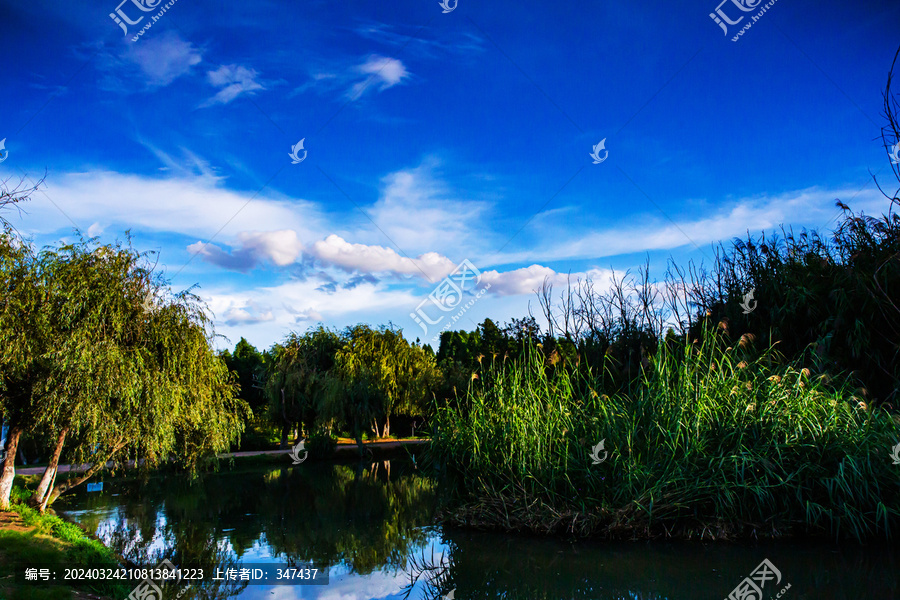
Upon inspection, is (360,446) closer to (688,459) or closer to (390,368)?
(390,368)

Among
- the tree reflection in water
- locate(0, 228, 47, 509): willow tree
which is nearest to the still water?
the tree reflection in water

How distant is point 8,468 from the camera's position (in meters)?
9.55

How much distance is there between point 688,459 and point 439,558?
127 inches

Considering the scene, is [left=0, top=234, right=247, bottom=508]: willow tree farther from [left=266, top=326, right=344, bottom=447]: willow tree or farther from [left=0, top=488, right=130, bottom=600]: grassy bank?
[left=266, top=326, right=344, bottom=447]: willow tree

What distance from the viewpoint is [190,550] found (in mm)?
8445

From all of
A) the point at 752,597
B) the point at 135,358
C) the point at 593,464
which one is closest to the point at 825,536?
the point at 752,597

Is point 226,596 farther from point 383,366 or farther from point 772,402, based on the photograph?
point 383,366

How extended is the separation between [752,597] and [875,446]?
9.34ft

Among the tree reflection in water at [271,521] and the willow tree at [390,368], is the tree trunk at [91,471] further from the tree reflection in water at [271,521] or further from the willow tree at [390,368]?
the willow tree at [390,368]

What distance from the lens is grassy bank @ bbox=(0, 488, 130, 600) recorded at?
515 cm

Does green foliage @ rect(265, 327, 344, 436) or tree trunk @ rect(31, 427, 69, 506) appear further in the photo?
green foliage @ rect(265, 327, 344, 436)

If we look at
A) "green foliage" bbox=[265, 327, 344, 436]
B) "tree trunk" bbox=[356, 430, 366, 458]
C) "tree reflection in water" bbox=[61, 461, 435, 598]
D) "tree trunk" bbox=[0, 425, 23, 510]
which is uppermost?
"green foliage" bbox=[265, 327, 344, 436]

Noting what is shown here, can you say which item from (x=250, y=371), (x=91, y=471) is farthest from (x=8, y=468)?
(x=250, y=371)

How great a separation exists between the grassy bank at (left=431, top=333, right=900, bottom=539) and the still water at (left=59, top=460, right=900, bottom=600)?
13.0 inches
